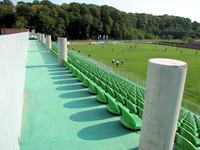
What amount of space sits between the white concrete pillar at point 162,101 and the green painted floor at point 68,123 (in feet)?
4.33

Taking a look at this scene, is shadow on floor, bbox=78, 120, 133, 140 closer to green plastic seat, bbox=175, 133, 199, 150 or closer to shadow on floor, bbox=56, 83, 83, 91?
green plastic seat, bbox=175, 133, 199, 150

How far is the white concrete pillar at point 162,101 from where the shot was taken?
214 inches

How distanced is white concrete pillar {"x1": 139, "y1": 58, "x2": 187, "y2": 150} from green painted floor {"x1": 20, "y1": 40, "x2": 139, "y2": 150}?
132cm

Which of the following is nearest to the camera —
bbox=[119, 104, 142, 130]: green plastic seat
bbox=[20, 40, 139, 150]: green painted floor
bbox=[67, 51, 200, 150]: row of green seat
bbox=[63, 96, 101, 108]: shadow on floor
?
bbox=[67, 51, 200, 150]: row of green seat

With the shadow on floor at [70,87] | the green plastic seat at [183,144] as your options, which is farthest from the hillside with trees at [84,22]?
the green plastic seat at [183,144]

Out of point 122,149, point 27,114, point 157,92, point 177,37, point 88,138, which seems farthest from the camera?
point 177,37

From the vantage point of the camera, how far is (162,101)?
564cm

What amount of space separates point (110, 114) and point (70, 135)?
2.38m

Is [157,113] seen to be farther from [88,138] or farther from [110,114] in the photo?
[110,114]

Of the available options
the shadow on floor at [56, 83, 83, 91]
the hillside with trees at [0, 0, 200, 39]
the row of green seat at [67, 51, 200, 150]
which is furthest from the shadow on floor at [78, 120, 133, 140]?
the hillside with trees at [0, 0, 200, 39]

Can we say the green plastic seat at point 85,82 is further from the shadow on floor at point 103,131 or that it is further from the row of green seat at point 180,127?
the shadow on floor at point 103,131

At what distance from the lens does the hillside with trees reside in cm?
8857

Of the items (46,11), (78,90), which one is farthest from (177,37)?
(78,90)

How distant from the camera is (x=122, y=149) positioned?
6969 millimetres
